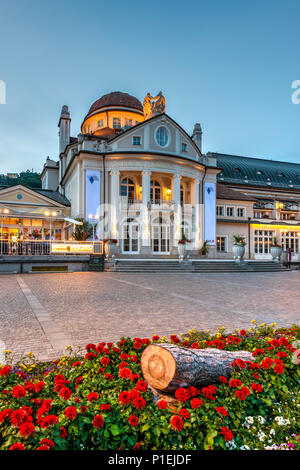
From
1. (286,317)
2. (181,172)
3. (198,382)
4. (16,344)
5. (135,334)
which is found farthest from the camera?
(181,172)

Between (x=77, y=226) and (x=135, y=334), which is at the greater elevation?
(x=77, y=226)

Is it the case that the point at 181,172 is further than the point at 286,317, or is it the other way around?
the point at 181,172

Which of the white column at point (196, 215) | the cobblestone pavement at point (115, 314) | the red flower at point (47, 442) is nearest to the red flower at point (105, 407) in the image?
the red flower at point (47, 442)

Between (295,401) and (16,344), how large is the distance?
3852 millimetres

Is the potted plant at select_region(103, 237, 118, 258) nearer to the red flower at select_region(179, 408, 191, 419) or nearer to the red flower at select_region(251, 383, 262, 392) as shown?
the red flower at select_region(251, 383, 262, 392)

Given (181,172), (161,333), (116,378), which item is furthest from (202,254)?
(116,378)

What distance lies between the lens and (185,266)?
2155 centimetres

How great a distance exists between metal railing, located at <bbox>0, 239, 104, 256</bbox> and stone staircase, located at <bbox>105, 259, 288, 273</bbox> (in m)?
2.38

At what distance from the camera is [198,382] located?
2670 mm

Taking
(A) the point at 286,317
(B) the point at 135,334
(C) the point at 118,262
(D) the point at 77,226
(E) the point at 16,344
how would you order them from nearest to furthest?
(E) the point at 16,344 < (B) the point at 135,334 < (A) the point at 286,317 < (C) the point at 118,262 < (D) the point at 77,226

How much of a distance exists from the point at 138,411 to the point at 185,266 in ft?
63.9

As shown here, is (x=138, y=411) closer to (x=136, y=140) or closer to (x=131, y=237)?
(x=131, y=237)

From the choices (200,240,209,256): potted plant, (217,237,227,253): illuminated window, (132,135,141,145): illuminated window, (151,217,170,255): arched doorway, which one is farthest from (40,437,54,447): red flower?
(217,237,227,253): illuminated window

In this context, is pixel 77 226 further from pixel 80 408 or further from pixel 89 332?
pixel 80 408
